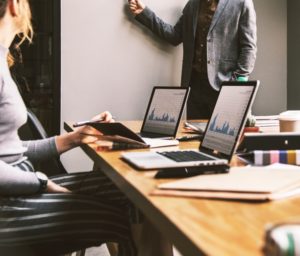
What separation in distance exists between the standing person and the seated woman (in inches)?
82.4

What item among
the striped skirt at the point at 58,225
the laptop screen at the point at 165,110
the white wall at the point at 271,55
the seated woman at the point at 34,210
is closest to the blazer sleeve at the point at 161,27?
the white wall at the point at 271,55

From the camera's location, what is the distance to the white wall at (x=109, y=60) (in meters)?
3.38

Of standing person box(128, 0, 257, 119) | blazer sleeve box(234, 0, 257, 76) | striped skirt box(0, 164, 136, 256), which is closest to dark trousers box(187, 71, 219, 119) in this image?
standing person box(128, 0, 257, 119)

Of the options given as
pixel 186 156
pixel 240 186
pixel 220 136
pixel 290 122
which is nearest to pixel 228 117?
pixel 220 136

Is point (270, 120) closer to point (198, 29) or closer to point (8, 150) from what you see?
point (8, 150)

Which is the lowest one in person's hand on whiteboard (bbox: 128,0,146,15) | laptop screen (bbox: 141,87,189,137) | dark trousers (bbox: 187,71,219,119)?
dark trousers (bbox: 187,71,219,119)

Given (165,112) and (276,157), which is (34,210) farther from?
(165,112)

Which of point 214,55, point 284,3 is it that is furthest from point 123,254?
point 284,3

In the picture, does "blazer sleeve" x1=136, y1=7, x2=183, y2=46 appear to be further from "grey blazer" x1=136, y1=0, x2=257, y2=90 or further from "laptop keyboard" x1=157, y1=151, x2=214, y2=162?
"laptop keyboard" x1=157, y1=151, x2=214, y2=162

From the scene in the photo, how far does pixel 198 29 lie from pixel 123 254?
251 centimetres

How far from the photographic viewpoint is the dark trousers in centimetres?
333

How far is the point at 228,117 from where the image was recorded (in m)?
1.27

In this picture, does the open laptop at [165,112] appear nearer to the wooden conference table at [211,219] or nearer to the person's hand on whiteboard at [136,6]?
the wooden conference table at [211,219]

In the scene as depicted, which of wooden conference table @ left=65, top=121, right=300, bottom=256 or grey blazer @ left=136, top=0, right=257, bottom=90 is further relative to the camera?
grey blazer @ left=136, top=0, right=257, bottom=90
